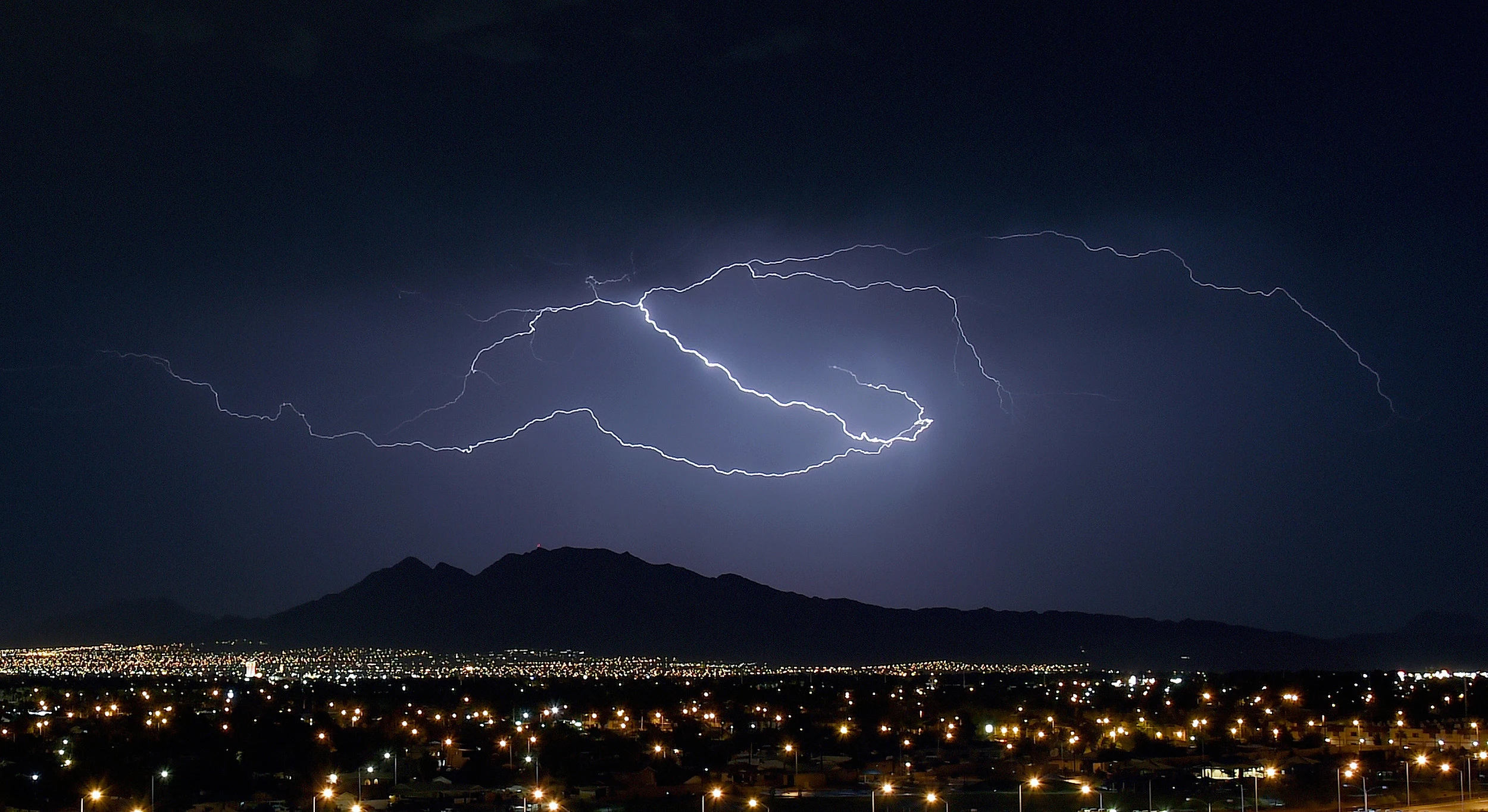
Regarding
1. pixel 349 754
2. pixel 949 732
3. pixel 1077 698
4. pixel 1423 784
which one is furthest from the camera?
pixel 1077 698

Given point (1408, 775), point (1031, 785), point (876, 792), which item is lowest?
point (876, 792)

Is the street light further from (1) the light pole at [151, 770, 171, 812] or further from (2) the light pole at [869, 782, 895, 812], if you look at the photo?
(1) the light pole at [151, 770, 171, 812]

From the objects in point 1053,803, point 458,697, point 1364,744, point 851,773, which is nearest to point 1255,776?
point 1053,803

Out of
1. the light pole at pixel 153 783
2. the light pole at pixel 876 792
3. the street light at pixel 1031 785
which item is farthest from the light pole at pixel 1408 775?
the light pole at pixel 153 783

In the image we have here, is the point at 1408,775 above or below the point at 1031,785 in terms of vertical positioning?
above

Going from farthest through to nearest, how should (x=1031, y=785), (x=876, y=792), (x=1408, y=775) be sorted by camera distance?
1. (x=876, y=792)
2. (x=1031, y=785)
3. (x=1408, y=775)

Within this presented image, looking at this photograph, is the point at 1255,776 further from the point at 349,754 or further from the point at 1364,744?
the point at 349,754

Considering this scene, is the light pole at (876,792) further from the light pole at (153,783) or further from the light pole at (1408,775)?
the light pole at (153,783)

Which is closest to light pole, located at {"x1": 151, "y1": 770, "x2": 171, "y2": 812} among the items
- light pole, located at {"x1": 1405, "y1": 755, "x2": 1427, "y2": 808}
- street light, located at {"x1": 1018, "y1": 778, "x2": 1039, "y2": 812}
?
street light, located at {"x1": 1018, "y1": 778, "x2": 1039, "y2": 812}

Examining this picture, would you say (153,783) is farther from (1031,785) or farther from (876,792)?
(1031,785)

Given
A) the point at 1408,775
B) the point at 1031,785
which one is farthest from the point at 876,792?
→ the point at 1408,775

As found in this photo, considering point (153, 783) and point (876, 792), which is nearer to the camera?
A: point (153, 783)
